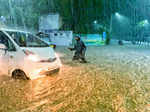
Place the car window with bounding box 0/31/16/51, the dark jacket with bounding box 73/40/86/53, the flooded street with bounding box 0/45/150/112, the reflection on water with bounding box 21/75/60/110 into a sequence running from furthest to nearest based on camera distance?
the dark jacket with bounding box 73/40/86/53 → the car window with bounding box 0/31/16/51 → the reflection on water with bounding box 21/75/60/110 → the flooded street with bounding box 0/45/150/112

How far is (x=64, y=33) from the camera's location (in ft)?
61.2

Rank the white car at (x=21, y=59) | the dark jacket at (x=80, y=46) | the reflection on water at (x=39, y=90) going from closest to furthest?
the reflection on water at (x=39, y=90)
the white car at (x=21, y=59)
the dark jacket at (x=80, y=46)

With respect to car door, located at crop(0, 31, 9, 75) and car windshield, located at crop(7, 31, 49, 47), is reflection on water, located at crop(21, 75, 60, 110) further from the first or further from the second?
car windshield, located at crop(7, 31, 49, 47)

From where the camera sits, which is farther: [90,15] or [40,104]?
[90,15]

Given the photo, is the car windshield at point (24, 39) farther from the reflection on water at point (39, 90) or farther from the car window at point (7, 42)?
the reflection on water at point (39, 90)

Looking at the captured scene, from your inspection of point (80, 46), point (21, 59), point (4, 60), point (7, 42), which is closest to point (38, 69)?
point (21, 59)

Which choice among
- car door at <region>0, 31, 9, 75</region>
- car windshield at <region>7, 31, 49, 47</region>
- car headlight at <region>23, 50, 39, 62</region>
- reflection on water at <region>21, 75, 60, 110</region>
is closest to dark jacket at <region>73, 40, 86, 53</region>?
car windshield at <region>7, 31, 49, 47</region>

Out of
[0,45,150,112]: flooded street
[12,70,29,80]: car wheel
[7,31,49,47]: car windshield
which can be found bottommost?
[0,45,150,112]: flooded street

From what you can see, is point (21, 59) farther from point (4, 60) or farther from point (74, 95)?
point (74, 95)

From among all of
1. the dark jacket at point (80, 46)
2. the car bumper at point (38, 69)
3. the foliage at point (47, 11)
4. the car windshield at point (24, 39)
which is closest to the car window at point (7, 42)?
the car windshield at point (24, 39)

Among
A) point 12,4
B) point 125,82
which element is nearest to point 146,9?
point 12,4

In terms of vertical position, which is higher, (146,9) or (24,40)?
(146,9)

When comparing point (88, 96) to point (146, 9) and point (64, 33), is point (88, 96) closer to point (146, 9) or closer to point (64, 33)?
point (64, 33)

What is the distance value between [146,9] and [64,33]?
130 ft
